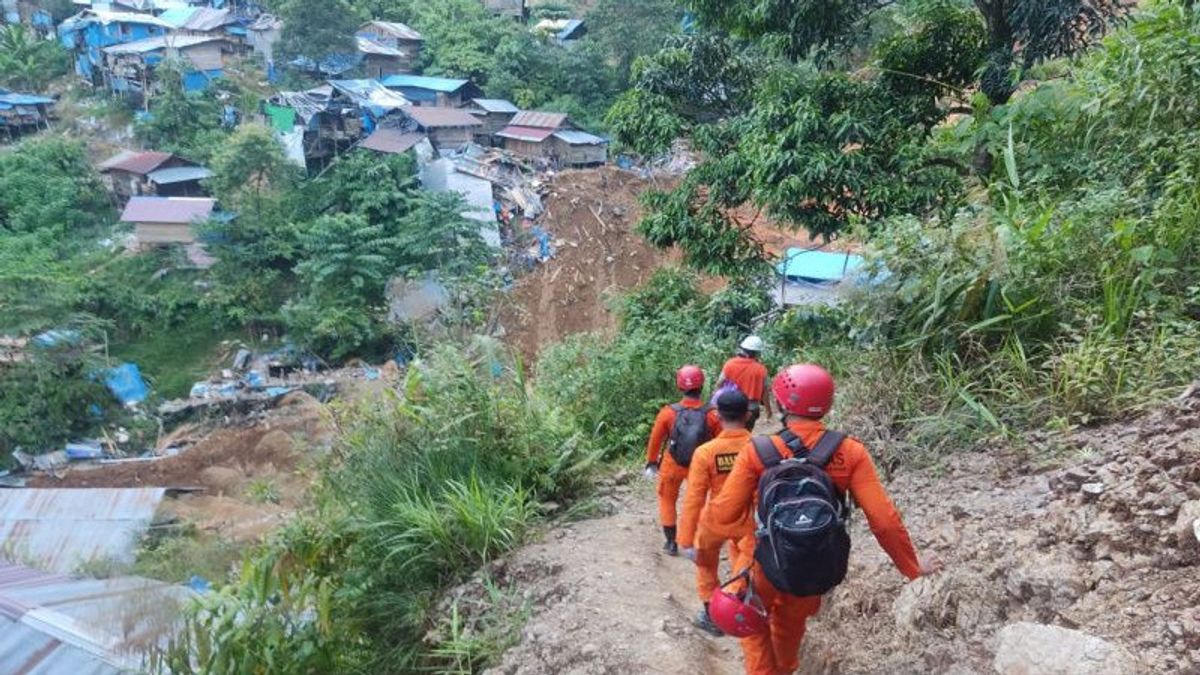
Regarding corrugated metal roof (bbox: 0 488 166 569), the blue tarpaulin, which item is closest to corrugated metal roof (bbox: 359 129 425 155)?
the blue tarpaulin

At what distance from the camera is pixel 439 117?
97.3 ft

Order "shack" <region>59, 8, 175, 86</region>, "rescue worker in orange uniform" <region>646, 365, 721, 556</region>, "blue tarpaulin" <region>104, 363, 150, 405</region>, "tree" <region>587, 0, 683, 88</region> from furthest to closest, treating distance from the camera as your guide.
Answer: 1. "shack" <region>59, 8, 175, 86</region>
2. "tree" <region>587, 0, 683, 88</region>
3. "blue tarpaulin" <region>104, 363, 150, 405</region>
4. "rescue worker in orange uniform" <region>646, 365, 721, 556</region>

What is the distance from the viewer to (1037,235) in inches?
185

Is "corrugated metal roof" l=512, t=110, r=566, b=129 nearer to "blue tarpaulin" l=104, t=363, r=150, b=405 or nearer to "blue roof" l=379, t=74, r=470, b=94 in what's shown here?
"blue roof" l=379, t=74, r=470, b=94

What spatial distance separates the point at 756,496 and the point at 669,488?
65.4 inches

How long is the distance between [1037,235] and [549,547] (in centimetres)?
340

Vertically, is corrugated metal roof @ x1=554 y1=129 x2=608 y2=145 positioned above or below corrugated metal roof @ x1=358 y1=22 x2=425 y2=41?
below

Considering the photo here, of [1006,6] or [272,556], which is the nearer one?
[272,556]

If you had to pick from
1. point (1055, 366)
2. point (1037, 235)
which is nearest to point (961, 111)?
point (1037, 235)

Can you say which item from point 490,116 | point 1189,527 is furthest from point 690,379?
point 490,116

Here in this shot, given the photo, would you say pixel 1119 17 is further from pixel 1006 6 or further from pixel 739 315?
pixel 739 315

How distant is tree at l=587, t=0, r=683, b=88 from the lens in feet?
99.9

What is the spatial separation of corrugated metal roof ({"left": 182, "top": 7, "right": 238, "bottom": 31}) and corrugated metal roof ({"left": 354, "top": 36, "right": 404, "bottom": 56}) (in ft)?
20.7

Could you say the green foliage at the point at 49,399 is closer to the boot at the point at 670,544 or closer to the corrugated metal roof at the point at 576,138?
the corrugated metal roof at the point at 576,138
